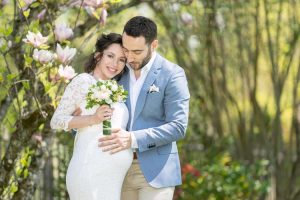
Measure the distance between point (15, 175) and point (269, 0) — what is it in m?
4.97

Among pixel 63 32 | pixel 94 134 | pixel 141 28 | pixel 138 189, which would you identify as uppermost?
pixel 63 32

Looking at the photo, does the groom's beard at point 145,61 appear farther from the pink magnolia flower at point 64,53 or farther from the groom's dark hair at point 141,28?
the pink magnolia flower at point 64,53

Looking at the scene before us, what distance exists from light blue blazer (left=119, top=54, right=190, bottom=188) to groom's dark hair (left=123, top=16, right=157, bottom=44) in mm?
199

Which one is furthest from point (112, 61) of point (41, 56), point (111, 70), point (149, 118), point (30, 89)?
point (30, 89)

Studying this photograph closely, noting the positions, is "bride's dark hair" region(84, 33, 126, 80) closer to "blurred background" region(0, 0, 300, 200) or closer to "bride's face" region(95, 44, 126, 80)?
"bride's face" region(95, 44, 126, 80)

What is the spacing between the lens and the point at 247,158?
1041 centimetres

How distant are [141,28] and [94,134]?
0.65 m

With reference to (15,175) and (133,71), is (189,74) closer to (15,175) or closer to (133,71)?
(15,175)

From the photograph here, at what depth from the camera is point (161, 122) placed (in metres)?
4.76

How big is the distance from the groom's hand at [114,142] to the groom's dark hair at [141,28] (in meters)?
0.54

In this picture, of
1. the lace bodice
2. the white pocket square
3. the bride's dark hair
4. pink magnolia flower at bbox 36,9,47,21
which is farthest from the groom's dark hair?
pink magnolia flower at bbox 36,9,47,21

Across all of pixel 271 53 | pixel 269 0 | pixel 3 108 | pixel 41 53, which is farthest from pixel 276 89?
pixel 41 53

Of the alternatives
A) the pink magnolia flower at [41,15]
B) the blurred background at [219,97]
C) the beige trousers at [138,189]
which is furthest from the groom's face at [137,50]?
the blurred background at [219,97]

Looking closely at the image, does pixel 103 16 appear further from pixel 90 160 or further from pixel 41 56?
pixel 90 160
